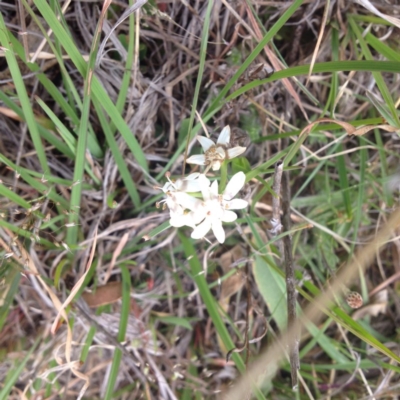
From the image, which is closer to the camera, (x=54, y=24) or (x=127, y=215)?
(x=54, y=24)

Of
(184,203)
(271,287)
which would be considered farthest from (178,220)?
(271,287)

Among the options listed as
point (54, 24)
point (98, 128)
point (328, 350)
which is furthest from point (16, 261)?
point (328, 350)

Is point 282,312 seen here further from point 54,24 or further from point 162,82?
point 54,24

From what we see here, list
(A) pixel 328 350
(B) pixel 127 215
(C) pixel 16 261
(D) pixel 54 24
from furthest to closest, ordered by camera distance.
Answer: (A) pixel 328 350
(B) pixel 127 215
(C) pixel 16 261
(D) pixel 54 24

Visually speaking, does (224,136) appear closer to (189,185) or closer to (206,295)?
(189,185)

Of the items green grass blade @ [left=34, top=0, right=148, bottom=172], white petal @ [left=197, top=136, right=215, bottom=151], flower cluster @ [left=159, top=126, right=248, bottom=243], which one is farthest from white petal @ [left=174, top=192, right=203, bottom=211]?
green grass blade @ [left=34, top=0, right=148, bottom=172]

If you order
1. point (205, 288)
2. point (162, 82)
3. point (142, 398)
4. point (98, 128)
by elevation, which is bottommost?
point (142, 398)
